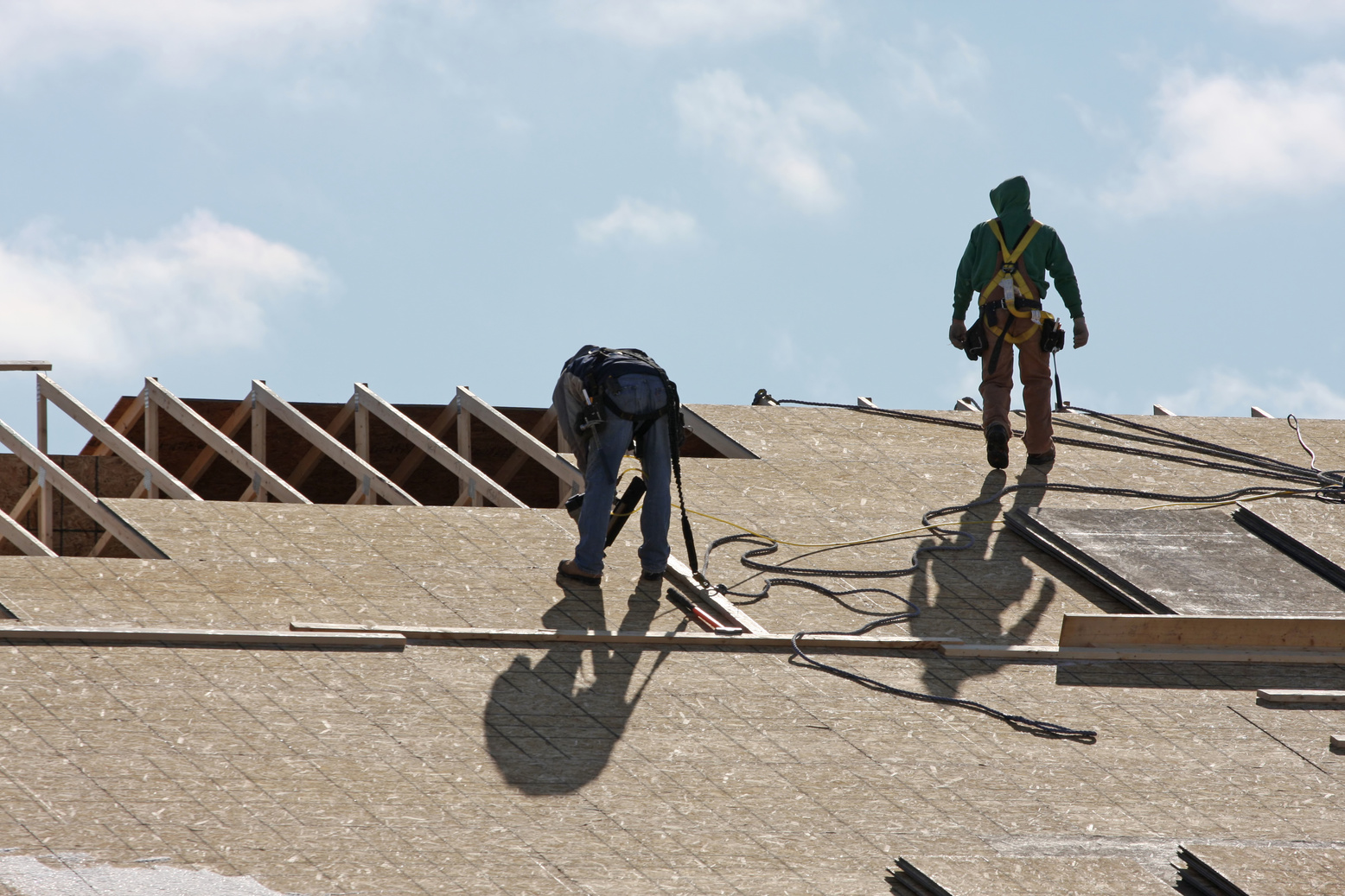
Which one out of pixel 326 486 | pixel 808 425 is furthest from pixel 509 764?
pixel 326 486

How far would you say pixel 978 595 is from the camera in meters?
7.10

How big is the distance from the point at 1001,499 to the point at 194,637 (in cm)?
455

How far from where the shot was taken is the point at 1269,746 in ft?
18.5

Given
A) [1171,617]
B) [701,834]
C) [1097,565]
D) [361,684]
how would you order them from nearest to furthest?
1. [701,834]
2. [361,684]
3. [1171,617]
4. [1097,565]

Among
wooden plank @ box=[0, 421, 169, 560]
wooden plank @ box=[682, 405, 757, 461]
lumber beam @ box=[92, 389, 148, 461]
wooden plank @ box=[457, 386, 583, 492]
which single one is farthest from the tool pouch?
lumber beam @ box=[92, 389, 148, 461]

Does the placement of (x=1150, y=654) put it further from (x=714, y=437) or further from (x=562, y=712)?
(x=714, y=437)

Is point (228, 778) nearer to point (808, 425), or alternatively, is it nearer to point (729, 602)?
point (729, 602)

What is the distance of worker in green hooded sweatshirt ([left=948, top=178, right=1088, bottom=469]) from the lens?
28.5 feet

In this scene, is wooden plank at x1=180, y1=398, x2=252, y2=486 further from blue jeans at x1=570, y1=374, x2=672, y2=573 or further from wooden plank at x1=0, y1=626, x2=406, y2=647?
wooden plank at x1=0, y1=626, x2=406, y2=647

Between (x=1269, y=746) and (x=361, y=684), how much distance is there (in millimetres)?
3272

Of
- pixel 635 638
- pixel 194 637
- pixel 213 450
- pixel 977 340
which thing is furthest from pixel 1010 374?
pixel 213 450

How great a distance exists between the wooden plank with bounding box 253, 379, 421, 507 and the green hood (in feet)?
11.9

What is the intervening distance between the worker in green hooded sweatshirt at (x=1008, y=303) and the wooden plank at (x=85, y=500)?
4.47 m

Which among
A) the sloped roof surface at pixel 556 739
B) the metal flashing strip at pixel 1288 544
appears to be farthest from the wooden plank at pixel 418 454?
the metal flashing strip at pixel 1288 544
